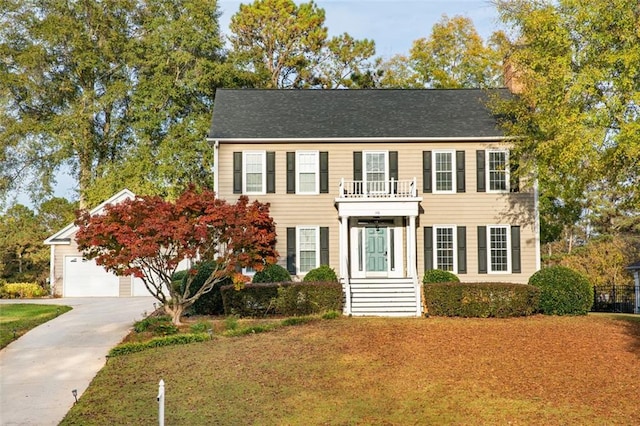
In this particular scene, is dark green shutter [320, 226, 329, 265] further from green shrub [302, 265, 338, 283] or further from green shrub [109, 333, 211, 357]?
A: green shrub [109, 333, 211, 357]

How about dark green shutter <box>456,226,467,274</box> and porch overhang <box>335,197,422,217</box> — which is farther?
dark green shutter <box>456,226,467,274</box>

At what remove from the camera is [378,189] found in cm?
2611

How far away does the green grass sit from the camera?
19.1m

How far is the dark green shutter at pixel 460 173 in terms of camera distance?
2614cm

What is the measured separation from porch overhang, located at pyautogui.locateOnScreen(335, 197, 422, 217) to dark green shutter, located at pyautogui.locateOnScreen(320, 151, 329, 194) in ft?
5.15

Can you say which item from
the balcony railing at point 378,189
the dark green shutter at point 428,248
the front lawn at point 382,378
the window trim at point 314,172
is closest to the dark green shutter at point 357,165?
the balcony railing at point 378,189

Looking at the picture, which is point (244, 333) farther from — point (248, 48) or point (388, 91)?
point (248, 48)

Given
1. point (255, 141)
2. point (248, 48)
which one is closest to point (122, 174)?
point (248, 48)

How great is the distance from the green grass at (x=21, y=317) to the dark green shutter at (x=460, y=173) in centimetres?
1412

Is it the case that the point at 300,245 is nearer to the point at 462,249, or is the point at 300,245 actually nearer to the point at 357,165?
the point at 357,165

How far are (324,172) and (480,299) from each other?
7.81 meters

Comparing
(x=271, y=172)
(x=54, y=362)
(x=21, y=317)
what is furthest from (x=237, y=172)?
(x=54, y=362)

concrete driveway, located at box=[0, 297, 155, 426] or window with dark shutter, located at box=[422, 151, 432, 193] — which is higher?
window with dark shutter, located at box=[422, 151, 432, 193]

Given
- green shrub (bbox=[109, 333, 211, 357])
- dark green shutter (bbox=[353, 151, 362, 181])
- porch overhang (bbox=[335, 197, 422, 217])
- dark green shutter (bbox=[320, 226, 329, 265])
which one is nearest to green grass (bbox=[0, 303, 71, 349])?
green shrub (bbox=[109, 333, 211, 357])
